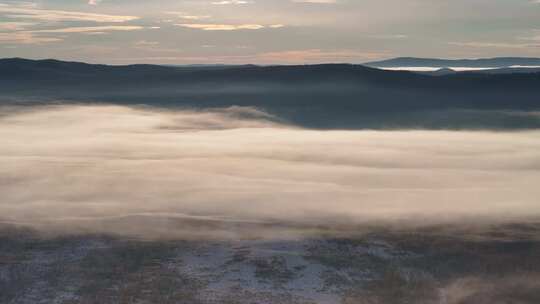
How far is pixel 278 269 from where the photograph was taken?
201ft

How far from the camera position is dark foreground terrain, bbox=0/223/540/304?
180ft

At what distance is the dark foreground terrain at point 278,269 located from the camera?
2164 inches

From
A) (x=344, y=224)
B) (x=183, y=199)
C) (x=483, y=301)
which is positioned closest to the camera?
(x=483, y=301)

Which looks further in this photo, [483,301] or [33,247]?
[33,247]

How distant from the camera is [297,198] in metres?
102

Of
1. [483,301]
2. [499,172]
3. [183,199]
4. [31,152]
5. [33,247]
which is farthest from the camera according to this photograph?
[31,152]

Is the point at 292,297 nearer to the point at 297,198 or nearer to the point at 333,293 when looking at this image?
the point at 333,293

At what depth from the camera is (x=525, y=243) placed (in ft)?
229

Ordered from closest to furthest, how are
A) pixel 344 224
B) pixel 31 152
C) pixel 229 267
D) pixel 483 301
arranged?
1. pixel 483 301
2. pixel 229 267
3. pixel 344 224
4. pixel 31 152

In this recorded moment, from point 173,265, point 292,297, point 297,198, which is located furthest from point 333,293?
point 297,198

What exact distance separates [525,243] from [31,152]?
14191 cm

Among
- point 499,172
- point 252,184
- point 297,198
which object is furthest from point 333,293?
point 499,172

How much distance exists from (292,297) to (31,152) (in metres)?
139

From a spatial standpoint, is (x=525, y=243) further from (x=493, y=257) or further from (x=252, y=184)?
→ (x=252, y=184)
